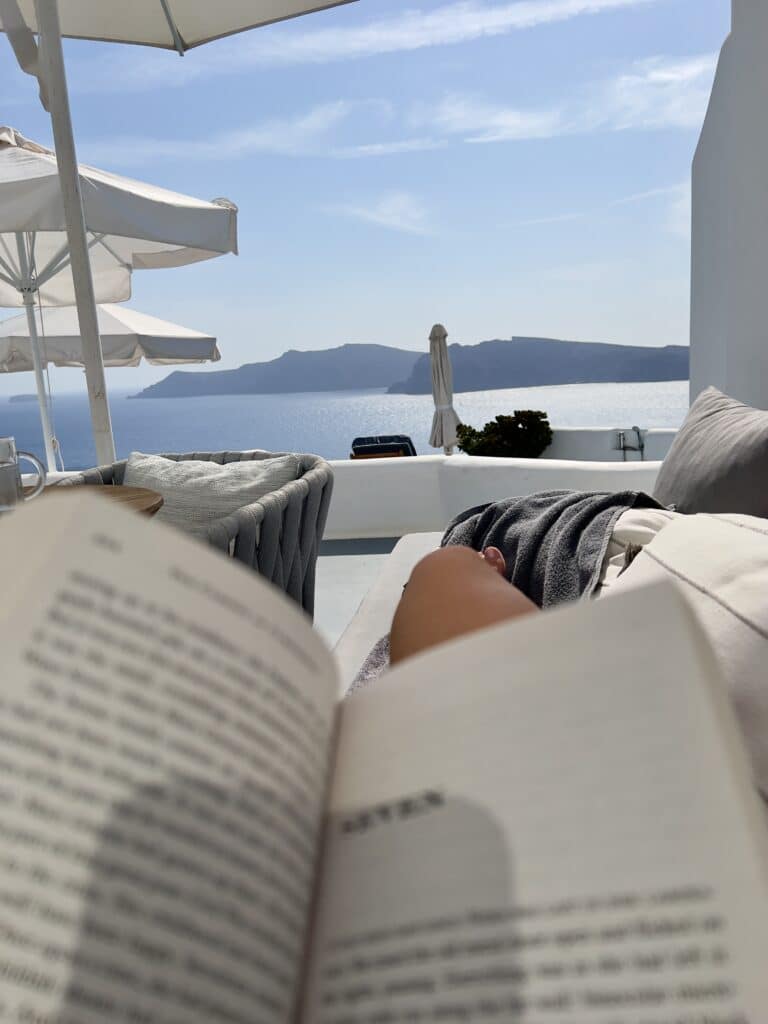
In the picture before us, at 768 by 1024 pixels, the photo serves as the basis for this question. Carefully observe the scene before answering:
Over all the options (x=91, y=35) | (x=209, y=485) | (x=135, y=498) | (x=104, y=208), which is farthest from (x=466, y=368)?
(x=135, y=498)

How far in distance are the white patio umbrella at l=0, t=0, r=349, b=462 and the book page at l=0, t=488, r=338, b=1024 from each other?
11.5 ft

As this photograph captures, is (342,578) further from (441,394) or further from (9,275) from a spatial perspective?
(9,275)

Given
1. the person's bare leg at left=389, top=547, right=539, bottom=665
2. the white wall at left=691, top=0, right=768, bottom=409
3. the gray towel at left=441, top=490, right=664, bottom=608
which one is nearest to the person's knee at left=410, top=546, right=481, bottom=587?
the person's bare leg at left=389, top=547, right=539, bottom=665

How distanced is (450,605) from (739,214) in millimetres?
3716

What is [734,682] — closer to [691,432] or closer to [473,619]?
[473,619]

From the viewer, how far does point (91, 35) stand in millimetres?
4098

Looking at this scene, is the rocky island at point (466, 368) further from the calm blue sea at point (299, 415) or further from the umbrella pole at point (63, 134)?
the umbrella pole at point (63, 134)

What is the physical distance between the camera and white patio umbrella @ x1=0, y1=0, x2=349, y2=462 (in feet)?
10.5

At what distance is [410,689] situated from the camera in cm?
32

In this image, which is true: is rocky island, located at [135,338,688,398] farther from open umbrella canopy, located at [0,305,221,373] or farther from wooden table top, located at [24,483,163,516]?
wooden table top, located at [24,483,163,516]

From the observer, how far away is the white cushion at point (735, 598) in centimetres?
69

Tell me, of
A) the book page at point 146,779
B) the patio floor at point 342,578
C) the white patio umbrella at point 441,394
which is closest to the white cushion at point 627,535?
the book page at point 146,779

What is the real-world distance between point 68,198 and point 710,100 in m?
4.38

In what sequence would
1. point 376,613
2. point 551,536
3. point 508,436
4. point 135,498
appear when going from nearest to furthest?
point 551,536, point 376,613, point 135,498, point 508,436
